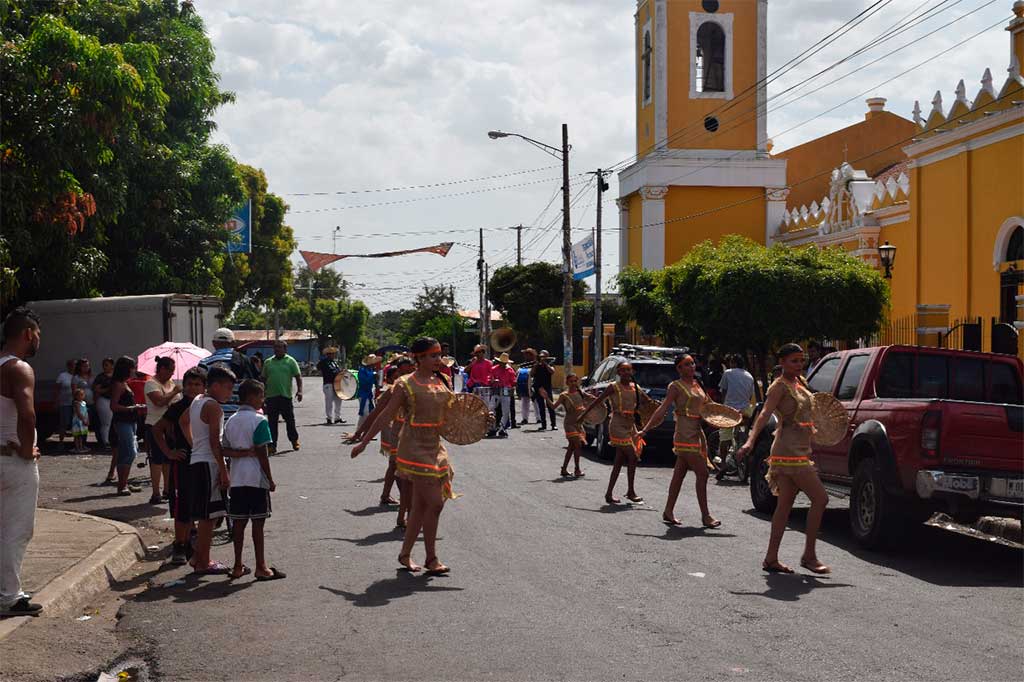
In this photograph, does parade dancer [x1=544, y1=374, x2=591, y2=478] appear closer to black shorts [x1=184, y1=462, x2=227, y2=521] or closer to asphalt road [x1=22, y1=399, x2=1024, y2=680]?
asphalt road [x1=22, y1=399, x2=1024, y2=680]

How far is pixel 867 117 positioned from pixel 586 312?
1594 cm

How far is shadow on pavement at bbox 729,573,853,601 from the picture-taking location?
8.52 metres

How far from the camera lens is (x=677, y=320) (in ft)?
92.4

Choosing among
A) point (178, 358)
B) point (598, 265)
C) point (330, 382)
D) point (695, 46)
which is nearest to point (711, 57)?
point (695, 46)

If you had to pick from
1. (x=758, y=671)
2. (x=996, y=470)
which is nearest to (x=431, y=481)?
(x=758, y=671)

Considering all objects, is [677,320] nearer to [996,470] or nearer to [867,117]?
[996,470]

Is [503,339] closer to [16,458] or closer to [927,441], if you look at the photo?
[927,441]

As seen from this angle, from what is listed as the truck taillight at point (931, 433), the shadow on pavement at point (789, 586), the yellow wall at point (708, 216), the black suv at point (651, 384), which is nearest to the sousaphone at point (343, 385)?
the black suv at point (651, 384)

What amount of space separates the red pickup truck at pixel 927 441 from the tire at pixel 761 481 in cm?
118

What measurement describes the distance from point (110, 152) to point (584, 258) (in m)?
28.0

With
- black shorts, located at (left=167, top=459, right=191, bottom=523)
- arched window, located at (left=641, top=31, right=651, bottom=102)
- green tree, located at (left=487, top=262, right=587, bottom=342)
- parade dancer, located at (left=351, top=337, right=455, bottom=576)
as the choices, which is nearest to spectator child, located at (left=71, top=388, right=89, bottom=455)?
black shorts, located at (left=167, top=459, right=191, bottom=523)

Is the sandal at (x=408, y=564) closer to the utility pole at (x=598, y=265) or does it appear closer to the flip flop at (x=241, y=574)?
the flip flop at (x=241, y=574)

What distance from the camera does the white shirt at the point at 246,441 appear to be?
29.7 ft

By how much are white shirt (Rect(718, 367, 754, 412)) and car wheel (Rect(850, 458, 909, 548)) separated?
6.06 metres
